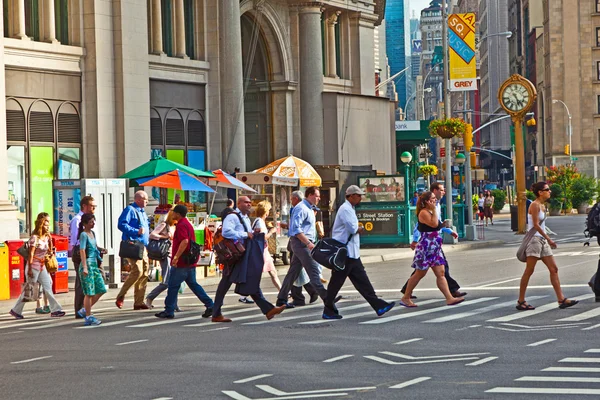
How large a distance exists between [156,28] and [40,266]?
19115 millimetres

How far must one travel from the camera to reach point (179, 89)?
37.8 meters

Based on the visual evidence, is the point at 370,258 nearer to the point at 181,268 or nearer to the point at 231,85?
the point at 231,85

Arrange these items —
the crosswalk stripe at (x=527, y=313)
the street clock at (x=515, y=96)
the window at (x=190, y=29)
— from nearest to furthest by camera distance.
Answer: the crosswalk stripe at (x=527, y=313) → the window at (x=190, y=29) → the street clock at (x=515, y=96)

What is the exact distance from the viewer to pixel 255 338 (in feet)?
48.4

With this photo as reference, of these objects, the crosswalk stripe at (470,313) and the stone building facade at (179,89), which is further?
the stone building facade at (179,89)

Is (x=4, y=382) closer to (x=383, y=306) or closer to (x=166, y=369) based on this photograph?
(x=166, y=369)

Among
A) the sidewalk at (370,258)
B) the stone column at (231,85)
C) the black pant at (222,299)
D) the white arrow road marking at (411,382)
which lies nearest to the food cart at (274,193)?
the stone column at (231,85)

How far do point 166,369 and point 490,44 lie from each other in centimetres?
15176

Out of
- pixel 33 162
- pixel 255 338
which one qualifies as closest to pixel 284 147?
pixel 33 162

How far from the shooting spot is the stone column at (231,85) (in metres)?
38.9

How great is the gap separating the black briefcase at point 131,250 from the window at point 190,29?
20.1m

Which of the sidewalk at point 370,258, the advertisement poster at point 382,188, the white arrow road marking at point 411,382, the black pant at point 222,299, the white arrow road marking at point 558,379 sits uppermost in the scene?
the advertisement poster at point 382,188

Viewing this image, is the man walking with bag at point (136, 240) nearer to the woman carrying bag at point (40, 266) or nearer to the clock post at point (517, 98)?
the woman carrying bag at point (40, 266)

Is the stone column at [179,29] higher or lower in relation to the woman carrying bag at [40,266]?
higher
